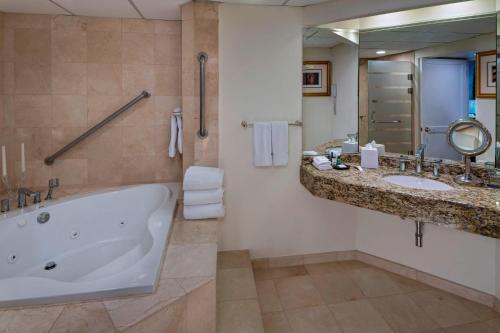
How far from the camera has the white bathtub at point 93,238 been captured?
1630mm

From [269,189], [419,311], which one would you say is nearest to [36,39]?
[269,189]

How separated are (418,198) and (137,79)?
2.22 metres

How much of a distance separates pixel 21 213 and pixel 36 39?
1392 millimetres

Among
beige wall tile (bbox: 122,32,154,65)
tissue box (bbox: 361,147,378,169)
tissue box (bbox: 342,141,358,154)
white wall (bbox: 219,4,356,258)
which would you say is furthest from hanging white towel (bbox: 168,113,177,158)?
tissue box (bbox: 361,147,378,169)

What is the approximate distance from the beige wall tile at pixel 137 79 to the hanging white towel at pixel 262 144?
3.30 feet

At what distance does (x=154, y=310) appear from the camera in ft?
3.55

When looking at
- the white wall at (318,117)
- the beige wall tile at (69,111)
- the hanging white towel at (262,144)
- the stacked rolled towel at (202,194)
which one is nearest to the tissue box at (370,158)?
the white wall at (318,117)

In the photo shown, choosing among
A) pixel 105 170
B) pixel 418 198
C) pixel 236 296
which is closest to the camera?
pixel 418 198

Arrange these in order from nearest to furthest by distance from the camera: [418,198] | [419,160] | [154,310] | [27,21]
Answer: [154,310] < [418,198] < [419,160] < [27,21]

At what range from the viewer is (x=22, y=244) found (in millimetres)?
1848

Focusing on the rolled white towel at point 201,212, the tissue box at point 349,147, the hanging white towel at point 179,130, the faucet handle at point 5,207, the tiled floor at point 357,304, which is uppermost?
the hanging white towel at point 179,130

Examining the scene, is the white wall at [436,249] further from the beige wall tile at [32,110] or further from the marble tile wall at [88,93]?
the beige wall tile at [32,110]

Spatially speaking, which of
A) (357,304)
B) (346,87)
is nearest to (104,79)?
(346,87)

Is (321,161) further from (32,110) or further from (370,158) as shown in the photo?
(32,110)
